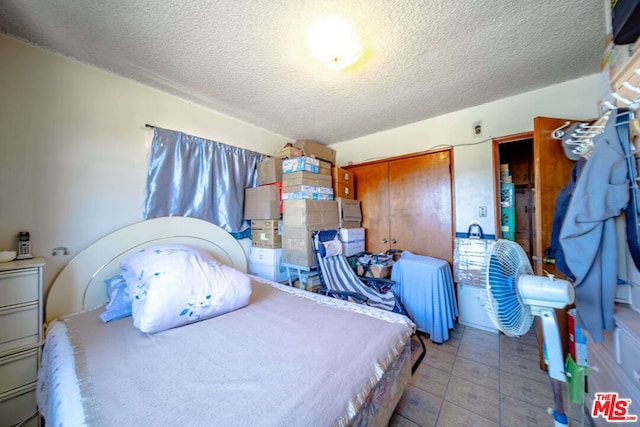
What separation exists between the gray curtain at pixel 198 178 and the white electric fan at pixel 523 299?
2.40 m

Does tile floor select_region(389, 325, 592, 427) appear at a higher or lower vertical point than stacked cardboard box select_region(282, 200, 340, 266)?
lower

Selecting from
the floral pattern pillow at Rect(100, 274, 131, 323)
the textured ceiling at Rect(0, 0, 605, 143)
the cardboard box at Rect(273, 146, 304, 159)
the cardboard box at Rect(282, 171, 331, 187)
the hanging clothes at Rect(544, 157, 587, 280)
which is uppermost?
the textured ceiling at Rect(0, 0, 605, 143)

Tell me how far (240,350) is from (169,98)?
233 cm

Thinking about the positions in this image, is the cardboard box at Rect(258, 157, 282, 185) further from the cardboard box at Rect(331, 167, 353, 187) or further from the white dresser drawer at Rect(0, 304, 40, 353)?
the white dresser drawer at Rect(0, 304, 40, 353)

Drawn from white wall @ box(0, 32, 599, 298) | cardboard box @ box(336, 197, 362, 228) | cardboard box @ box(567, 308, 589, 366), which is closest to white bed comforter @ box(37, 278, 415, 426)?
white wall @ box(0, 32, 599, 298)

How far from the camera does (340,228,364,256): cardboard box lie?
9.44 feet

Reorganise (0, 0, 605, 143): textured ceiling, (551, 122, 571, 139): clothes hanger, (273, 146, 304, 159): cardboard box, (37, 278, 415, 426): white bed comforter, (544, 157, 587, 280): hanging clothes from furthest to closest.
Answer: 1. (273, 146, 304, 159): cardboard box
2. (551, 122, 571, 139): clothes hanger
3. (544, 157, 587, 280): hanging clothes
4. (0, 0, 605, 143): textured ceiling
5. (37, 278, 415, 426): white bed comforter

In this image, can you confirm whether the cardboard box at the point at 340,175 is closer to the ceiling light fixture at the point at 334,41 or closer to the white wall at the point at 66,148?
the ceiling light fixture at the point at 334,41

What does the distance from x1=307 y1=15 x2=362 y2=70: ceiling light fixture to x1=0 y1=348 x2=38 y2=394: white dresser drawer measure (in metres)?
2.46

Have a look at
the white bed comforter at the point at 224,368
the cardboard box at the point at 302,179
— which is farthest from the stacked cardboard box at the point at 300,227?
the white bed comforter at the point at 224,368

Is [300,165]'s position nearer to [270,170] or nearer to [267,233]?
[270,170]

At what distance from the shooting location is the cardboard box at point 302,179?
2.50 meters

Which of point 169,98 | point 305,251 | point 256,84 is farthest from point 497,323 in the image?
point 169,98

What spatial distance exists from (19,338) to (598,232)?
2984 millimetres
